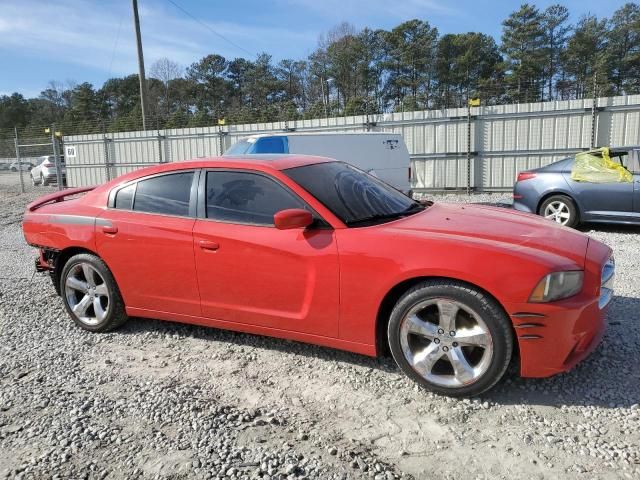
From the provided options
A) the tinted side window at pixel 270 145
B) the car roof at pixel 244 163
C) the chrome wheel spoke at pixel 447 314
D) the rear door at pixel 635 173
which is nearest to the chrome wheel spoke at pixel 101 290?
the car roof at pixel 244 163

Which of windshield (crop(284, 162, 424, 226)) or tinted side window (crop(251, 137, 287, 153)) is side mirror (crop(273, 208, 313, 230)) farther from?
tinted side window (crop(251, 137, 287, 153))

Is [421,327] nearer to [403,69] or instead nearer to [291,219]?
[291,219]

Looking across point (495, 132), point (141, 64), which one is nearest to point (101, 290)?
point (495, 132)

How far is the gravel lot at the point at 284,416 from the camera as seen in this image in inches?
97.3

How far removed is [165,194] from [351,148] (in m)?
6.72

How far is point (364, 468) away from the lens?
2.43 m

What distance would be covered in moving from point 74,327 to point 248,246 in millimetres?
2135

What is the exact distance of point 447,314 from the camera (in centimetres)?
301

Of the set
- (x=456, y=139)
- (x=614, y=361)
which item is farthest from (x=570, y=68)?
(x=614, y=361)

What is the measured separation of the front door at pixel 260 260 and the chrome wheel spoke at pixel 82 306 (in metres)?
1.29

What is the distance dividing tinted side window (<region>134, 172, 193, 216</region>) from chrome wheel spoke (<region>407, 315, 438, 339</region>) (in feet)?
6.26

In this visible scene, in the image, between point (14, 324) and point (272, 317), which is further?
point (14, 324)

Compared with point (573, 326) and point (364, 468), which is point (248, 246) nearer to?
point (364, 468)

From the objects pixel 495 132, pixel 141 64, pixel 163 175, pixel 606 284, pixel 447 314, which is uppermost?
pixel 141 64
